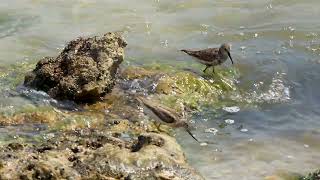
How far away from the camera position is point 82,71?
9125mm

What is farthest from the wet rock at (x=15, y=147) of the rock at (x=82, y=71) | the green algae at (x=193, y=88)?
the green algae at (x=193, y=88)

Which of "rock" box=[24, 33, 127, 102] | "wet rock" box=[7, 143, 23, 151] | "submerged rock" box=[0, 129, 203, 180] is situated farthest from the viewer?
"rock" box=[24, 33, 127, 102]

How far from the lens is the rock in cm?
900

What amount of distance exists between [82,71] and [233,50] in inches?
160

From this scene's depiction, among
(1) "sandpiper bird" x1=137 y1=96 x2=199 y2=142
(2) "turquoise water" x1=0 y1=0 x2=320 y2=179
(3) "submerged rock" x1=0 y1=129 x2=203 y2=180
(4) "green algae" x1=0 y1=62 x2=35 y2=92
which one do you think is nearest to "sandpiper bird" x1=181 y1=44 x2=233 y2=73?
(2) "turquoise water" x1=0 y1=0 x2=320 y2=179

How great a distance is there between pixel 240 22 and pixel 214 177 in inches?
308

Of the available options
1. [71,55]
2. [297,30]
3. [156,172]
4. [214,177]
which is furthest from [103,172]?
[297,30]

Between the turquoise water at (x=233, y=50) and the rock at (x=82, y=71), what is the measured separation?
1.66 feet

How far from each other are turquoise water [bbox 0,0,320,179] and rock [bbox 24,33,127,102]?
0.51 meters

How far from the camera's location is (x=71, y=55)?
9.48 m

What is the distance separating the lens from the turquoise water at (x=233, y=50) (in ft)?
26.2

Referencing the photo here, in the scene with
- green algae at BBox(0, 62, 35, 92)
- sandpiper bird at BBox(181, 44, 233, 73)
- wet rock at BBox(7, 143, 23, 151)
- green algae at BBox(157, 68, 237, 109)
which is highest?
wet rock at BBox(7, 143, 23, 151)

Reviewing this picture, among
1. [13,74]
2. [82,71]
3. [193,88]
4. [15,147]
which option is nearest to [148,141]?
[15,147]

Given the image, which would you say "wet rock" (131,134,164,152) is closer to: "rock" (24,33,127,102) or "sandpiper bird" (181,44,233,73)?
"rock" (24,33,127,102)
